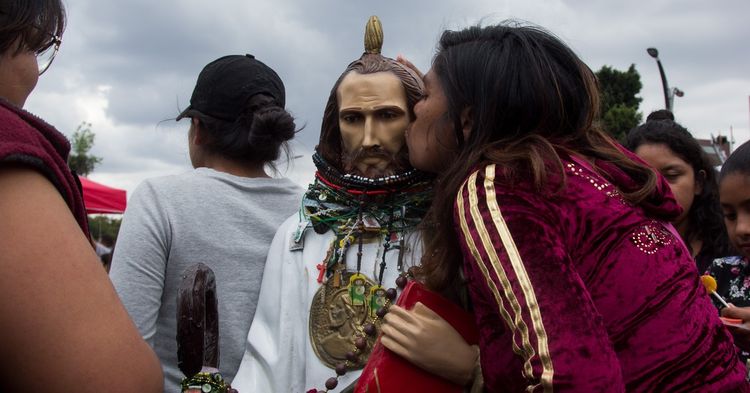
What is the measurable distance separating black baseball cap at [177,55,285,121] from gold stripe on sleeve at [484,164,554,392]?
1.42 m

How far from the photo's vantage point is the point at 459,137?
1763 millimetres

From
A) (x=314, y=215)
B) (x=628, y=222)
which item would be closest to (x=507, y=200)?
(x=628, y=222)

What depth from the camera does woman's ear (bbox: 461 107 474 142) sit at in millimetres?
1727

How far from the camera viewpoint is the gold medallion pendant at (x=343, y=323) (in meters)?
2.29

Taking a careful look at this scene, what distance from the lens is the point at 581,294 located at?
135cm

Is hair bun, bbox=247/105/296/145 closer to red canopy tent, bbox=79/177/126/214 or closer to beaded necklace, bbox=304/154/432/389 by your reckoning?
beaded necklace, bbox=304/154/432/389

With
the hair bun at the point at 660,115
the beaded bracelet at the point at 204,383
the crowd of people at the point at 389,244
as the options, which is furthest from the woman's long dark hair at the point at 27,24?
the hair bun at the point at 660,115

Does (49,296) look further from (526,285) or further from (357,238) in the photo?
(357,238)

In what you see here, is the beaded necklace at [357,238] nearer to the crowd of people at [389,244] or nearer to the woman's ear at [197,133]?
the crowd of people at [389,244]

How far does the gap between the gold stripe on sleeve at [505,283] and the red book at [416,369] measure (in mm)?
372

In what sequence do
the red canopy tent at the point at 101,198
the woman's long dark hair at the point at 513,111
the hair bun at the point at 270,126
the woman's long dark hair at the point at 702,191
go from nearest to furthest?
the woman's long dark hair at the point at 513,111, the hair bun at the point at 270,126, the woman's long dark hair at the point at 702,191, the red canopy tent at the point at 101,198

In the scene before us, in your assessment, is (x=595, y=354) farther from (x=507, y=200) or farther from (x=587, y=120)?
(x=587, y=120)

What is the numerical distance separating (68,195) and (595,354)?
0.93 metres

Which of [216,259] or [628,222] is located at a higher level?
[628,222]
